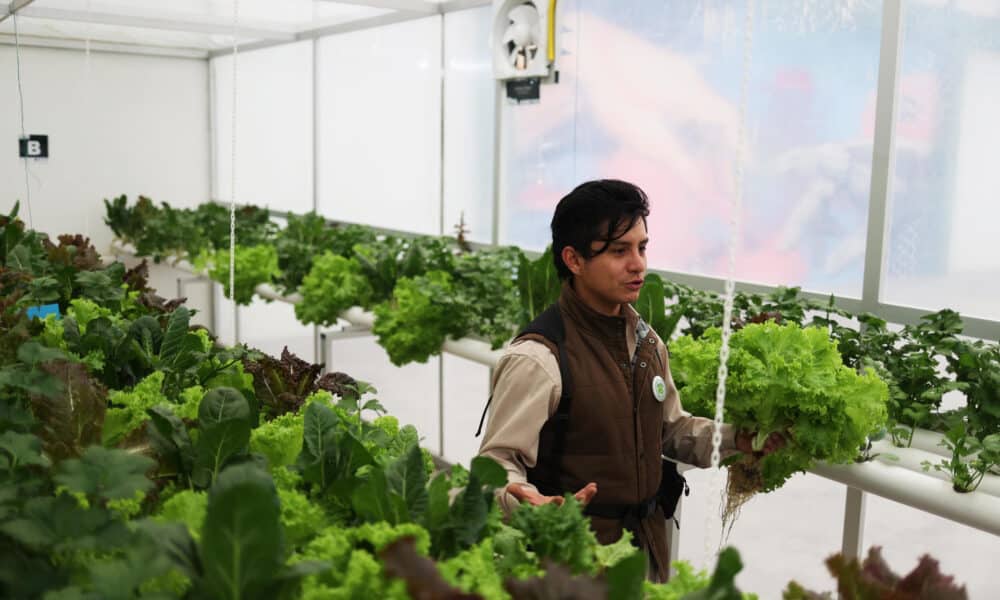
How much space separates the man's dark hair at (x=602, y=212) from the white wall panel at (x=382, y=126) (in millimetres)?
4224

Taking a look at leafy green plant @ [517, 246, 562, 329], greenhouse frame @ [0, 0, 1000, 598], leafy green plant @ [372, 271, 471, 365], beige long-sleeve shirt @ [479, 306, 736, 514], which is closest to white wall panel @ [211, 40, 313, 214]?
greenhouse frame @ [0, 0, 1000, 598]

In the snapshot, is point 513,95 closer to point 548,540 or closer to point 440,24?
point 440,24

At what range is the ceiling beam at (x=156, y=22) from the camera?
6.37 metres

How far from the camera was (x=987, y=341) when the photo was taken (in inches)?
135

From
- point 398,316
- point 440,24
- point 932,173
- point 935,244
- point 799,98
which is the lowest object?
point 398,316

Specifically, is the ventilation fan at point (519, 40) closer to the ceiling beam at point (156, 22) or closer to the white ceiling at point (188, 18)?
the white ceiling at point (188, 18)

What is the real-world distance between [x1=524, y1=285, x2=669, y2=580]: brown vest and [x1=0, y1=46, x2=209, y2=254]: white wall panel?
16.5ft

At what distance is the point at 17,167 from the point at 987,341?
19.9ft

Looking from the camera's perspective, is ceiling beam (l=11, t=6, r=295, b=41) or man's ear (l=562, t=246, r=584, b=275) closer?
man's ear (l=562, t=246, r=584, b=275)

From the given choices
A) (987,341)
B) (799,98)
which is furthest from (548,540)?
(799,98)

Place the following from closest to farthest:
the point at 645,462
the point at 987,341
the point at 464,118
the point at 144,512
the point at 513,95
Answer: the point at 144,512
the point at 645,462
the point at 987,341
the point at 513,95
the point at 464,118

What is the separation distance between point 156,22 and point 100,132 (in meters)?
1.98

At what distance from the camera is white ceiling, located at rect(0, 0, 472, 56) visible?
615 cm

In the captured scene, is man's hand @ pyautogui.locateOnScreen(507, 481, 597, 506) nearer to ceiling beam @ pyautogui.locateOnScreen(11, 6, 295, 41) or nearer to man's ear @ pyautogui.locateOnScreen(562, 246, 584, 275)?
man's ear @ pyautogui.locateOnScreen(562, 246, 584, 275)
